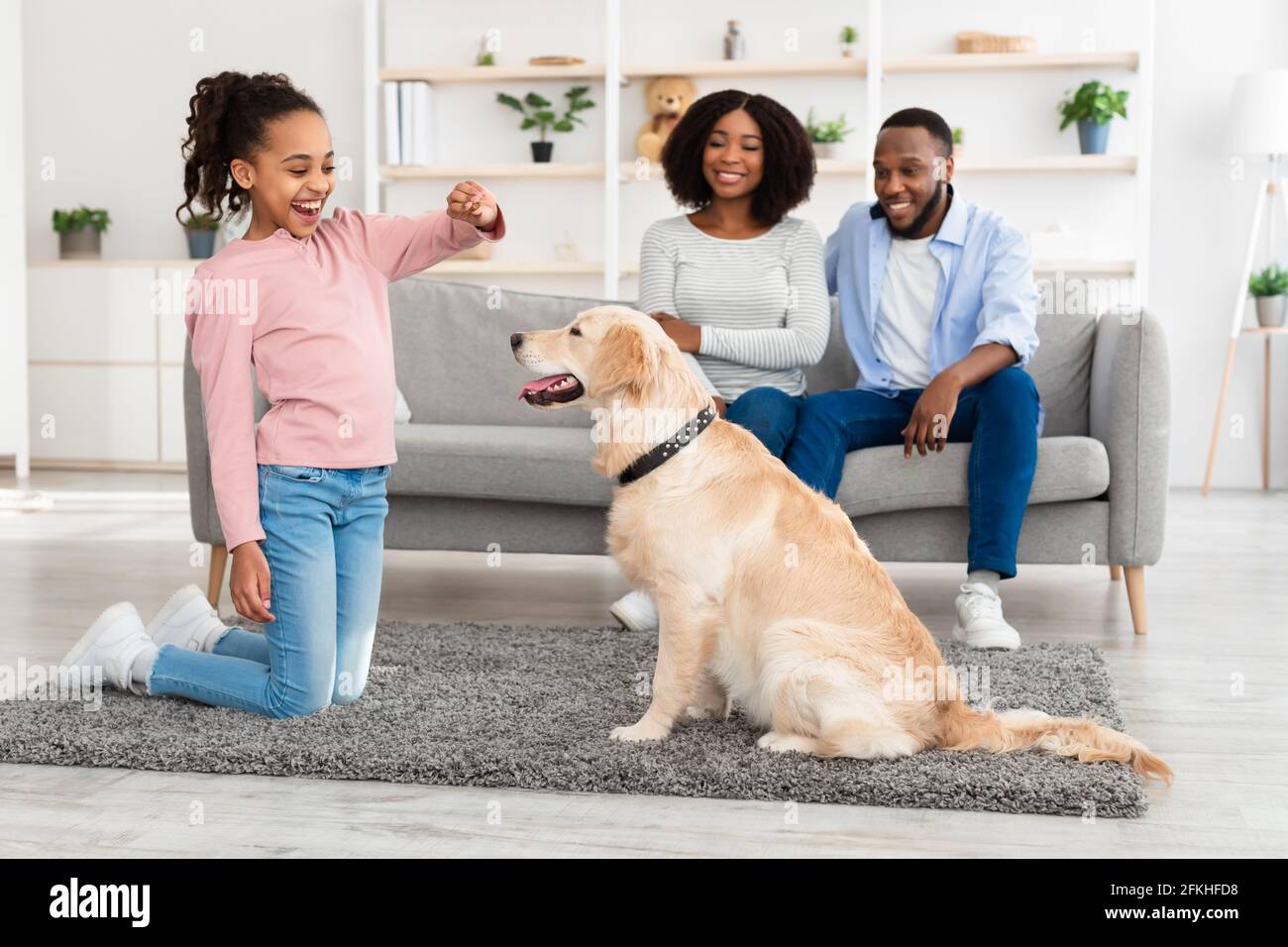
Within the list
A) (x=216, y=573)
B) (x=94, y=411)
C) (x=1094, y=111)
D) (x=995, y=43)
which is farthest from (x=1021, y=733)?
(x=94, y=411)

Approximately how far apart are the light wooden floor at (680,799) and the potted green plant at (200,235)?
3083 millimetres

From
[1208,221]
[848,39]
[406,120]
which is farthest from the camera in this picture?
Result: [406,120]

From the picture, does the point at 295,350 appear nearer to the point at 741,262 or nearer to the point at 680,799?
the point at 680,799

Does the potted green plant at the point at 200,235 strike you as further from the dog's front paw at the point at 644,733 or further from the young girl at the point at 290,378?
the dog's front paw at the point at 644,733

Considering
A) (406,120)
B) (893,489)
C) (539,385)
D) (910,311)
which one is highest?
(406,120)

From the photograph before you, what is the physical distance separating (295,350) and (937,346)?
165 centimetres

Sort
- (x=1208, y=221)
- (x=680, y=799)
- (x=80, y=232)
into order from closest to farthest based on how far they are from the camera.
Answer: (x=680, y=799) → (x=1208, y=221) → (x=80, y=232)

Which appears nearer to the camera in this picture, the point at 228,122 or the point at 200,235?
the point at 228,122

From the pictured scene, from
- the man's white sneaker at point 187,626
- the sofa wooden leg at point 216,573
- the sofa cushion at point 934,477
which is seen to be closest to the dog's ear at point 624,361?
the man's white sneaker at point 187,626

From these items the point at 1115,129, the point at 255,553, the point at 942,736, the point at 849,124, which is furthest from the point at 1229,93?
the point at 255,553

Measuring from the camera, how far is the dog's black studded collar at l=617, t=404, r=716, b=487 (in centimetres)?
206

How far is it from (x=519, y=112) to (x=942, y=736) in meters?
5.25

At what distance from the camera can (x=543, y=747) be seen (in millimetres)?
2023

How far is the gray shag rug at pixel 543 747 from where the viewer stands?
72.4 inches
